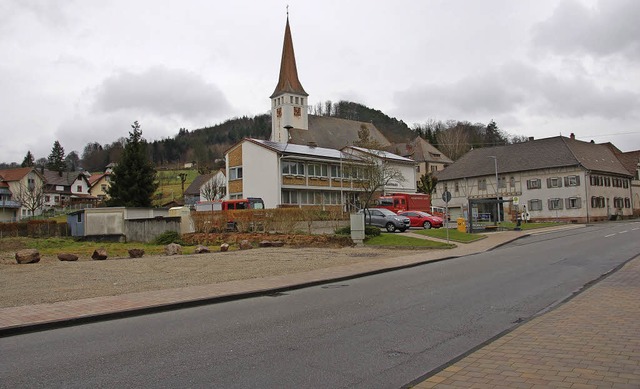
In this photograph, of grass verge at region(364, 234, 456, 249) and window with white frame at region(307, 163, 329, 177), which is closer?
grass verge at region(364, 234, 456, 249)

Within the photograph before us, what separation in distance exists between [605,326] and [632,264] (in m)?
9.75

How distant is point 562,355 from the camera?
6.40 m

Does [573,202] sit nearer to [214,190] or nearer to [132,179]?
[214,190]

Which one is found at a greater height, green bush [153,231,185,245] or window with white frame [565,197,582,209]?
window with white frame [565,197,582,209]

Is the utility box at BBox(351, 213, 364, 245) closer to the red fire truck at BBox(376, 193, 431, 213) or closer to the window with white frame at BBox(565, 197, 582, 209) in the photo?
the red fire truck at BBox(376, 193, 431, 213)

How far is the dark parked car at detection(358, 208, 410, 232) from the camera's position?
35.5 m

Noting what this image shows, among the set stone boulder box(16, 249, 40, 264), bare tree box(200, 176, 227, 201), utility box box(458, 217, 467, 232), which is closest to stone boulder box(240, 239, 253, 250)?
stone boulder box(16, 249, 40, 264)

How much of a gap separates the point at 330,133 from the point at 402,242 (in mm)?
64099

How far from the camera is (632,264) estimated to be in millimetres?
16219

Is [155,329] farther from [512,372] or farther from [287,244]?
[287,244]

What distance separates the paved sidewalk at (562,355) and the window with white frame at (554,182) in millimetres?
60289

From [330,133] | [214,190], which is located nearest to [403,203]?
[214,190]

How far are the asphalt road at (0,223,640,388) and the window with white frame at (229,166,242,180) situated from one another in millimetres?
43569

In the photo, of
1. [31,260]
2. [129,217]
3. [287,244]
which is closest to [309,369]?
[31,260]
